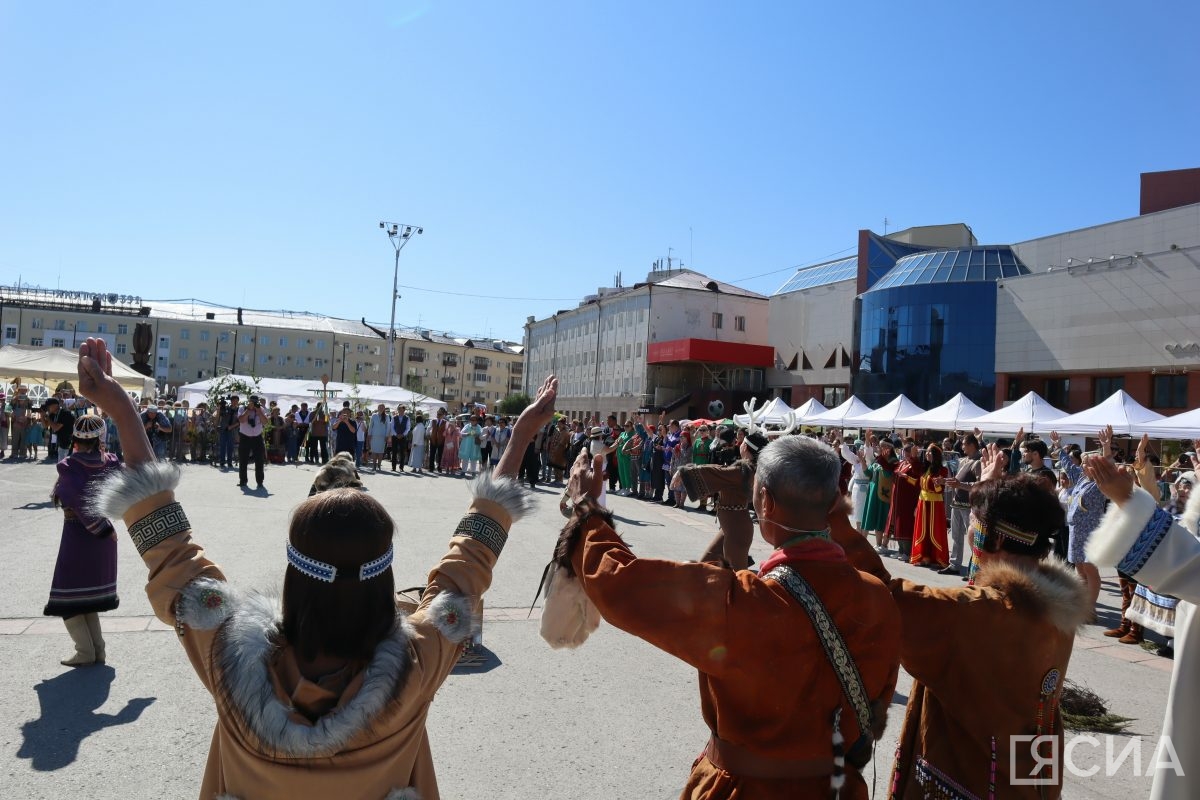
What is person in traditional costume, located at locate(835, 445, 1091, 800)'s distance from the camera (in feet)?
7.93

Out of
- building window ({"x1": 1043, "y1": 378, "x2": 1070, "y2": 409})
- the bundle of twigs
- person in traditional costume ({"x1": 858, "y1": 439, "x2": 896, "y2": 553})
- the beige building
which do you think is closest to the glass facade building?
building window ({"x1": 1043, "y1": 378, "x2": 1070, "y2": 409})

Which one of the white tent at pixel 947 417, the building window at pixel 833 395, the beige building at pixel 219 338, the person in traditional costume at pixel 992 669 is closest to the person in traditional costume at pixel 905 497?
the person in traditional costume at pixel 992 669

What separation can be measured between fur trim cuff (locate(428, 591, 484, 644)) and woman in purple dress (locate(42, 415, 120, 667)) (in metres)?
4.60

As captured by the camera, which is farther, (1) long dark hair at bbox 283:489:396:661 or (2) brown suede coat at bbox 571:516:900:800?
(2) brown suede coat at bbox 571:516:900:800

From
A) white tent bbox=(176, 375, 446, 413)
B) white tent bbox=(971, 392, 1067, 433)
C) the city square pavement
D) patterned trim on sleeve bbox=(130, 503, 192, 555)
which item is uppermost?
white tent bbox=(971, 392, 1067, 433)

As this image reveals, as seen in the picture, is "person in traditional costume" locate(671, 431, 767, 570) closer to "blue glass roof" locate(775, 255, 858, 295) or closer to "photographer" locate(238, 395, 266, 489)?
"photographer" locate(238, 395, 266, 489)

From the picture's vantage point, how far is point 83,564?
5539mm

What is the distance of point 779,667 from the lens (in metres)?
1.96

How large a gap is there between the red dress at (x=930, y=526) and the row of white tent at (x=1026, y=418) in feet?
10.5

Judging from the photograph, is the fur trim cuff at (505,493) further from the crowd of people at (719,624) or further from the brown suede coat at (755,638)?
the brown suede coat at (755,638)

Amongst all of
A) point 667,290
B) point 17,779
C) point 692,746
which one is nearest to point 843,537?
point 692,746

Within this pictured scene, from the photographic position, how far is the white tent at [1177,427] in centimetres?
1752

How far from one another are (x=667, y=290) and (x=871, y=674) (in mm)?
58218

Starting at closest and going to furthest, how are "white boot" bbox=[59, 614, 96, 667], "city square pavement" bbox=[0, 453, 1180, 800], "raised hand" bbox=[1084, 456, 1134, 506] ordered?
"raised hand" bbox=[1084, 456, 1134, 506]
"city square pavement" bbox=[0, 453, 1180, 800]
"white boot" bbox=[59, 614, 96, 667]
